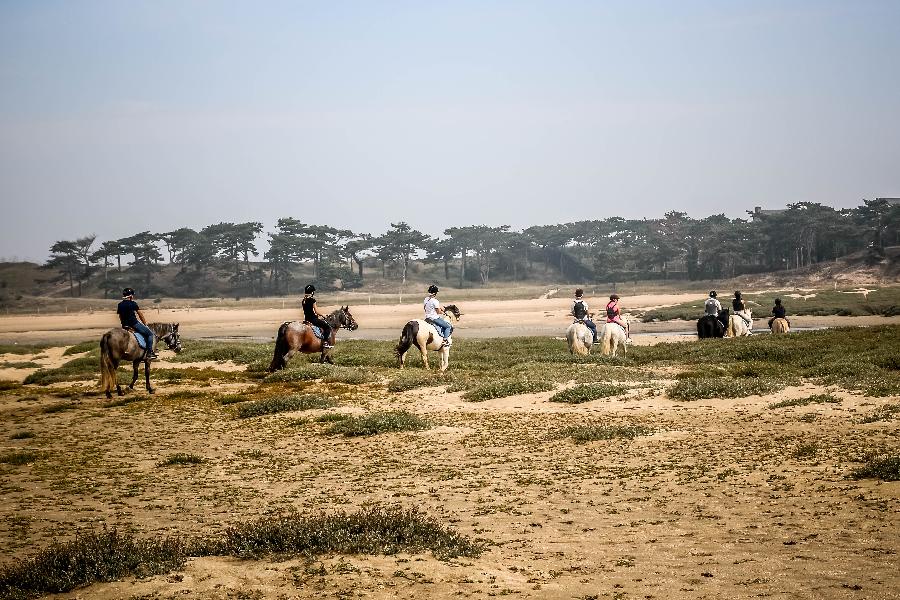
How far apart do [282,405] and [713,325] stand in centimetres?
2087

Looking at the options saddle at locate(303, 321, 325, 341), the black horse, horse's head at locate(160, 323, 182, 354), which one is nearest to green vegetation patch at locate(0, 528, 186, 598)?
saddle at locate(303, 321, 325, 341)

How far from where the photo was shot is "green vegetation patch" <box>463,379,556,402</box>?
63.3 ft

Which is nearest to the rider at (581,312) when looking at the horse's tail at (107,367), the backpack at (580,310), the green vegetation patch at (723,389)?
the backpack at (580,310)

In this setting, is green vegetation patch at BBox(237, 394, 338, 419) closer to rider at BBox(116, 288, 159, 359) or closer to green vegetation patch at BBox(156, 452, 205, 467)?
green vegetation patch at BBox(156, 452, 205, 467)

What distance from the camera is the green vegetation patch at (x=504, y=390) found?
19.3 m

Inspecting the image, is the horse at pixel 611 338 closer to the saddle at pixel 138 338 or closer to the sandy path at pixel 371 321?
the saddle at pixel 138 338

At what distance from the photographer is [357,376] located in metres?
23.7

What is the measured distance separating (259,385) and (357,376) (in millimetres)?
2976

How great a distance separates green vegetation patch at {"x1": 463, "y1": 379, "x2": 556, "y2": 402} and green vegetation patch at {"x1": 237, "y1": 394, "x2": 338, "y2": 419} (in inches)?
135

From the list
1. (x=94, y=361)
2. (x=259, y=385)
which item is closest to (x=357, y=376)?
(x=259, y=385)

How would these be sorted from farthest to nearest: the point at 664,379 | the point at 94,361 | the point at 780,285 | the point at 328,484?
the point at 780,285 → the point at 94,361 → the point at 664,379 → the point at 328,484

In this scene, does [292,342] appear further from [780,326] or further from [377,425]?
[780,326]

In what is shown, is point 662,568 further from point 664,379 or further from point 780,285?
point 780,285

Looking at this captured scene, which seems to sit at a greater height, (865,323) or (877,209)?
(877,209)
